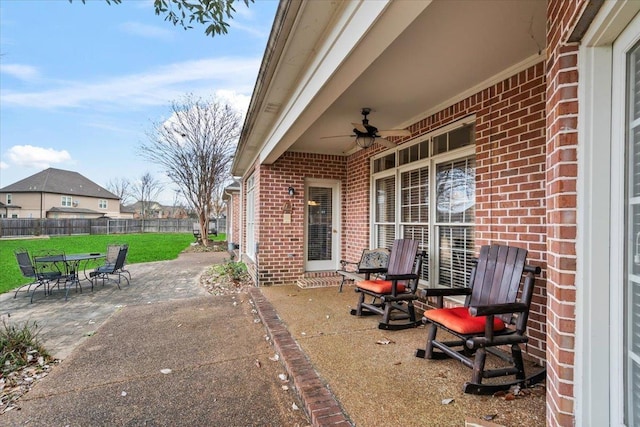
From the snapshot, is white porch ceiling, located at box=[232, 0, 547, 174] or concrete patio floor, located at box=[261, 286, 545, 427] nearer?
concrete patio floor, located at box=[261, 286, 545, 427]

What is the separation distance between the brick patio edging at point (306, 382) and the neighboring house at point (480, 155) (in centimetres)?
115

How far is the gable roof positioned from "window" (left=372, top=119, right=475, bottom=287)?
119 feet

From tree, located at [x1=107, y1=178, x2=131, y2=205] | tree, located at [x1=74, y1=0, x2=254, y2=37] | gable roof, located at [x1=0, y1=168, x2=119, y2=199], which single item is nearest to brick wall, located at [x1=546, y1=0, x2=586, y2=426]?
tree, located at [x1=74, y1=0, x2=254, y2=37]

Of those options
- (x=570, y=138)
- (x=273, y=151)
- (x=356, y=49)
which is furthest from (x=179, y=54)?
(x=570, y=138)

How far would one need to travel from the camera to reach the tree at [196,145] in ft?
40.4

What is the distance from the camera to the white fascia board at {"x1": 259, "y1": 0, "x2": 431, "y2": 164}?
162cm

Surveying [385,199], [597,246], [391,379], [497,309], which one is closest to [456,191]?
[385,199]

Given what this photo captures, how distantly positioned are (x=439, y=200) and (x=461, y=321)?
76.8 inches

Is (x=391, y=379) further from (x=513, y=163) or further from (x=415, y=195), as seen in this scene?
(x=415, y=195)

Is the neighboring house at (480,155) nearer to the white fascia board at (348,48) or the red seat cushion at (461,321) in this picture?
the white fascia board at (348,48)

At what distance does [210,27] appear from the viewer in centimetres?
199

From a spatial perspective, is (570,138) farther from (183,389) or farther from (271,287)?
(271,287)

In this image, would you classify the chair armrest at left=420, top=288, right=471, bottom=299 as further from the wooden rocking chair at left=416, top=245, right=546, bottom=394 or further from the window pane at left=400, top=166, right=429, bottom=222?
the window pane at left=400, top=166, right=429, bottom=222

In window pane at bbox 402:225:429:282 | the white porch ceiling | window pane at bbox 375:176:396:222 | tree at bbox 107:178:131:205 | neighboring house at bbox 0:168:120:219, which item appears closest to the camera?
the white porch ceiling
